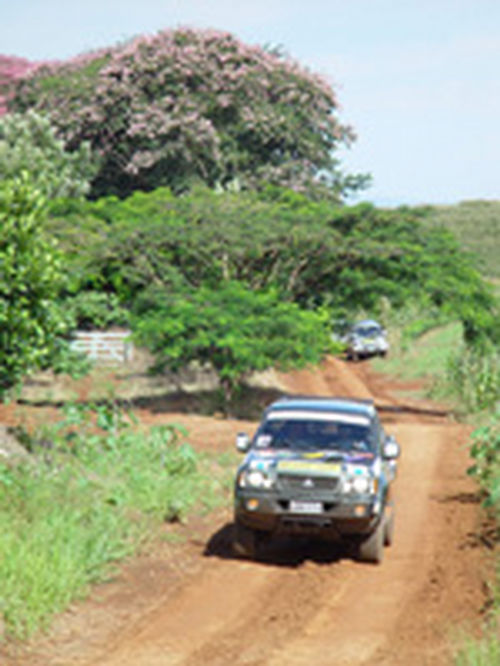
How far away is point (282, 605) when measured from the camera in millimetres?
10875

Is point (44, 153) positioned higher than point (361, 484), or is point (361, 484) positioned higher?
point (44, 153)

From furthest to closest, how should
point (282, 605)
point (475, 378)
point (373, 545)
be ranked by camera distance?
1. point (475, 378)
2. point (373, 545)
3. point (282, 605)

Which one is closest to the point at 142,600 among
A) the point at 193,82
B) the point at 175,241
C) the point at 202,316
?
the point at 202,316

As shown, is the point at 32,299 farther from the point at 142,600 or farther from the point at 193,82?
the point at 193,82

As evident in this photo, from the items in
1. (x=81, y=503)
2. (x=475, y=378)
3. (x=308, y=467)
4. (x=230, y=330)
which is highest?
(x=230, y=330)

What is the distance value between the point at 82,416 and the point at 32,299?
8.77 ft

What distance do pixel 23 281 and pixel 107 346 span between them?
23.6 m

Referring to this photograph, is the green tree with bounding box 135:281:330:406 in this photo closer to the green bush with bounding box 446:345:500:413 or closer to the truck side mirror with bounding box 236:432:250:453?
the green bush with bounding box 446:345:500:413

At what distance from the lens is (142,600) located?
11.1 m

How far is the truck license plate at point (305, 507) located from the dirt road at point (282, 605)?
0.70m

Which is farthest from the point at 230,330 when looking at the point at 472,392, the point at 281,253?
the point at 472,392

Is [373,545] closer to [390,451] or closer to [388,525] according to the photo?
[388,525]

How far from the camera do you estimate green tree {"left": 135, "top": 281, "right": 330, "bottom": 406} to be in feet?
85.4

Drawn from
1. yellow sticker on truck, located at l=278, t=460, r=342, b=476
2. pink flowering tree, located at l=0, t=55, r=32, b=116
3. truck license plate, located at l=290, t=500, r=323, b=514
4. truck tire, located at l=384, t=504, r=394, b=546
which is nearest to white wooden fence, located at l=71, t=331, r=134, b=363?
pink flowering tree, located at l=0, t=55, r=32, b=116
